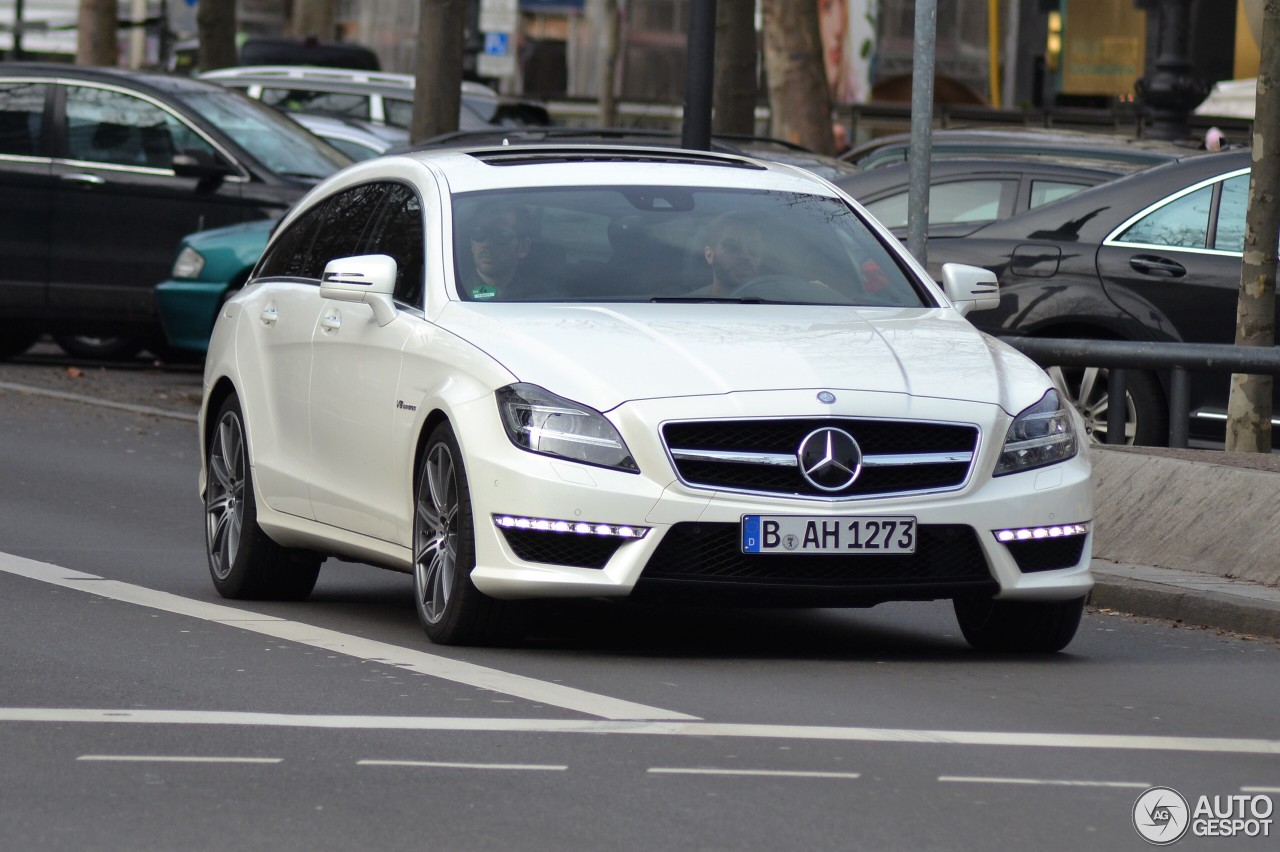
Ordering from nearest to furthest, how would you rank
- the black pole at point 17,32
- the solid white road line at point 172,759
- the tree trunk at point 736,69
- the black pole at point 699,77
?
the solid white road line at point 172,759, the black pole at point 699,77, the tree trunk at point 736,69, the black pole at point 17,32

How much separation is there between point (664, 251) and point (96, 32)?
31431 mm

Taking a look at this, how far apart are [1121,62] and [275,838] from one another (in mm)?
49051

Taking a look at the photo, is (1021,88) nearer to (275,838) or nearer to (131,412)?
(131,412)

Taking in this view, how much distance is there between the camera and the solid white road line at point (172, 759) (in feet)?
20.8

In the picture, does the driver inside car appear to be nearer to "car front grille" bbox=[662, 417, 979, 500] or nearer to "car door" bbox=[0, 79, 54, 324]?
"car front grille" bbox=[662, 417, 979, 500]

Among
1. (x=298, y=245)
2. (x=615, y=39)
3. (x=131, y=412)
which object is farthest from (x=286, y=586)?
(x=615, y=39)

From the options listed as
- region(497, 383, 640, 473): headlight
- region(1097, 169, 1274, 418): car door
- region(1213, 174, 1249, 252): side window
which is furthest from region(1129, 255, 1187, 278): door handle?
region(497, 383, 640, 473): headlight

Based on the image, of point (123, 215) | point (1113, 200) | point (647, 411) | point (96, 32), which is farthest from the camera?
point (96, 32)

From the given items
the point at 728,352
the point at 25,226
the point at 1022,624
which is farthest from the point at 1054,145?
the point at 728,352

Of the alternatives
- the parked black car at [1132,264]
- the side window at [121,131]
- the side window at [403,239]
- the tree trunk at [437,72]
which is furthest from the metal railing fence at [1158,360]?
the tree trunk at [437,72]

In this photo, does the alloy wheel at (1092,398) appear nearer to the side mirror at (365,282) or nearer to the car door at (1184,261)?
the car door at (1184,261)

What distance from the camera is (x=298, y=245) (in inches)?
405

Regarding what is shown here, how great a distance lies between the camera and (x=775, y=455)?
308 inches

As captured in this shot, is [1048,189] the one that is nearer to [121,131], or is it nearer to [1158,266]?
[1158,266]
